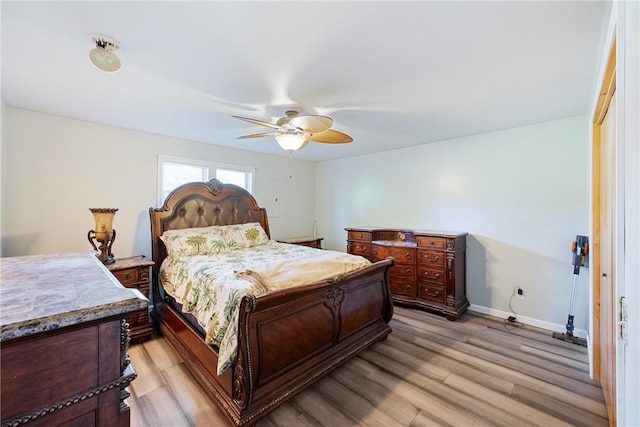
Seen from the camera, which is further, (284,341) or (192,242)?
(192,242)

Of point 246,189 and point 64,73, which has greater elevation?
point 64,73

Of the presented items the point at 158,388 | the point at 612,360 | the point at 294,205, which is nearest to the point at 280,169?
the point at 294,205

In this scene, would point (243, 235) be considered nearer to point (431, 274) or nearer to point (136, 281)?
point (136, 281)

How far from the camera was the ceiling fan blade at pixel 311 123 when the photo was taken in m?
2.08

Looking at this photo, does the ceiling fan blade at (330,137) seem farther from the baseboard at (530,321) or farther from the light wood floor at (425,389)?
the baseboard at (530,321)

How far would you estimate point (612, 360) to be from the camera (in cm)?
164

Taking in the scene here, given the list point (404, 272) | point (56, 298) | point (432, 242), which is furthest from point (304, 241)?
point (56, 298)

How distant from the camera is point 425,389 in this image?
6.81 ft

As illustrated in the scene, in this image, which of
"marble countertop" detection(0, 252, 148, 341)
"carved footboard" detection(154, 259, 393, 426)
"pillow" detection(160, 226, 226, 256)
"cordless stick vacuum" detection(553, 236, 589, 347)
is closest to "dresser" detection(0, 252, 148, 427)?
"marble countertop" detection(0, 252, 148, 341)

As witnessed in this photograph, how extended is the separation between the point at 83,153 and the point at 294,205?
3236 mm

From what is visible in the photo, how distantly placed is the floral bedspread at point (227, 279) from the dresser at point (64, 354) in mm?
888

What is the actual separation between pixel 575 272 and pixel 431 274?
1438 millimetres

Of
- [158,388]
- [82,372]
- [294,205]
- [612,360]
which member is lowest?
[158,388]

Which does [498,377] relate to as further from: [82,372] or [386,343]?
[82,372]
